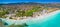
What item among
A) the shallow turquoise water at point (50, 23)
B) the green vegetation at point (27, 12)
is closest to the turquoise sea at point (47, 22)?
the shallow turquoise water at point (50, 23)

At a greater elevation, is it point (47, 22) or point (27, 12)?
point (27, 12)

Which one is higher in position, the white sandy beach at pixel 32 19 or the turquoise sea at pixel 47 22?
the white sandy beach at pixel 32 19

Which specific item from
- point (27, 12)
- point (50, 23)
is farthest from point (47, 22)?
point (27, 12)

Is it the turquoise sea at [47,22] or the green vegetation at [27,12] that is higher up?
the green vegetation at [27,12]

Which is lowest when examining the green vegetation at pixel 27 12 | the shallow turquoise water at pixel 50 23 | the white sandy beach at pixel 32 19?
the shallow turquoise water at pixel 50 23

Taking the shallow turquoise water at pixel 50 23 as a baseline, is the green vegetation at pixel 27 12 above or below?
above

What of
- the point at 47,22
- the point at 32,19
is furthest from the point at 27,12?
the point at 47,22

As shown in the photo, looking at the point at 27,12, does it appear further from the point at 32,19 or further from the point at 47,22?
the point at 47,22

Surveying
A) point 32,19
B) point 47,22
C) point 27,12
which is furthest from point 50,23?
point 27,12

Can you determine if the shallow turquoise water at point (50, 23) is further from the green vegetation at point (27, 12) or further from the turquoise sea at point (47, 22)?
the green vegetation at point (27, 12)

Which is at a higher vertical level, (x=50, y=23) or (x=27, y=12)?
(x=27, y=12)

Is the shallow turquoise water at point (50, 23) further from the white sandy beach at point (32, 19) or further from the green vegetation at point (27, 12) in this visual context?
the green vegetation at point (27, 12)

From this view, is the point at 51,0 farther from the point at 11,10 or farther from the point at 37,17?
the point at 11,10
